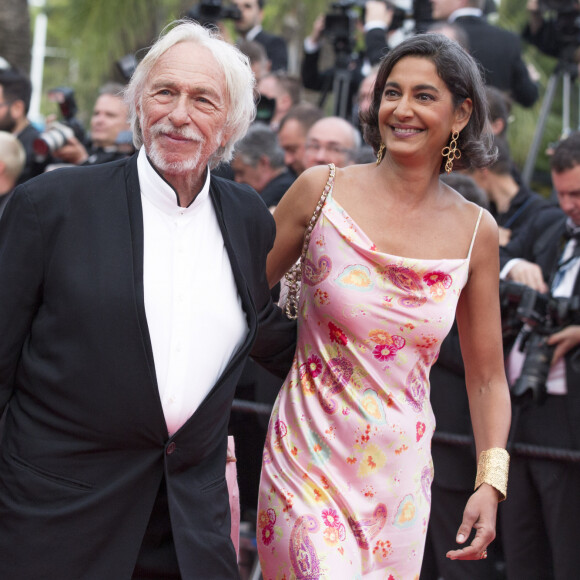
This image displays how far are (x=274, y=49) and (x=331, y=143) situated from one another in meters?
2.91

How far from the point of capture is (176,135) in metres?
2.60

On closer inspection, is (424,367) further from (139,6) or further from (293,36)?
(293,36)

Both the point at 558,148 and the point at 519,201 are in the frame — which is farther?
the point at 519,201

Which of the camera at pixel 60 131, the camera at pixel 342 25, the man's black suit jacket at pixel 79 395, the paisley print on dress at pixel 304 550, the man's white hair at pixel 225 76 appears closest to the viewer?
the man's black suit jacket at pixel 79 395

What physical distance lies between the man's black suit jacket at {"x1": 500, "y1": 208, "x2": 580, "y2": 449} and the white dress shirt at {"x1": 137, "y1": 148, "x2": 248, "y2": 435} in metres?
2.07

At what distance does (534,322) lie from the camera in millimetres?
4141

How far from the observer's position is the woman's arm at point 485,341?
3172 mm

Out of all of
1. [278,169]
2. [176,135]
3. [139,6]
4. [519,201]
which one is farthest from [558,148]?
[139,6]

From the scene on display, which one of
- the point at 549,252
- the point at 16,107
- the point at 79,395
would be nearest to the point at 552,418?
the point at 549,252

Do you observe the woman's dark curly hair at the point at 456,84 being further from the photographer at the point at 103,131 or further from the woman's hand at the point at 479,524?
the photographer at the point at 103,131

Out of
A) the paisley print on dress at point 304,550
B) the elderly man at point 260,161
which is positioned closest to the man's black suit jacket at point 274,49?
the elderly man at point 260,161

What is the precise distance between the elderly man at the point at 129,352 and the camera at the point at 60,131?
3.83 m

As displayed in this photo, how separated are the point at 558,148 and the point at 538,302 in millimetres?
887

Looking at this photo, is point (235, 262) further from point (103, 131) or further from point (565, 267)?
point (103, 131)
